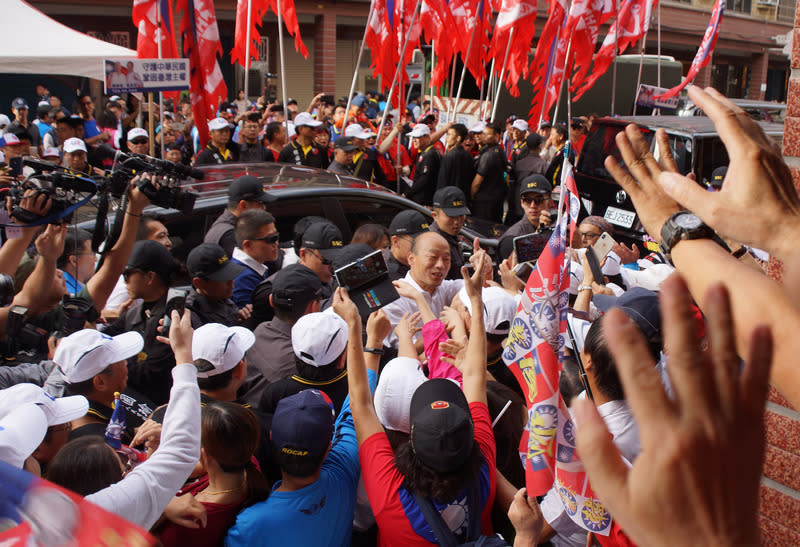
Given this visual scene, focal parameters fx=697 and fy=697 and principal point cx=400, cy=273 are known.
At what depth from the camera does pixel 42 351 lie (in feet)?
11.4

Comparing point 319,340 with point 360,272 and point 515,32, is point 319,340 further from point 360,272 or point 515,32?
point 515,32

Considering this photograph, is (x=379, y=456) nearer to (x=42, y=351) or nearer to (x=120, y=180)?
(x=42, y=351)

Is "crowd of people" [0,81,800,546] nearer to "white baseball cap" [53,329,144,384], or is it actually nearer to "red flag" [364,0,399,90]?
"white baseball cap" [53,329,144,384]

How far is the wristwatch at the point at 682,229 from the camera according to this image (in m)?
1.40

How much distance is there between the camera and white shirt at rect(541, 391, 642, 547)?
2.32m

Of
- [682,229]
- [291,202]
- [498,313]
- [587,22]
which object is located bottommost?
[498,313]

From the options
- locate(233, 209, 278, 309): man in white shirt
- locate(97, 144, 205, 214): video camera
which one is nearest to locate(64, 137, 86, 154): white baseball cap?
locate(233, 209, 278, 309): man in white shirt

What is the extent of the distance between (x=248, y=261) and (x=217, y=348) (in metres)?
1.90

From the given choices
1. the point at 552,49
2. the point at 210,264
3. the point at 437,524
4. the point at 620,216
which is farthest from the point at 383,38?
the point at 437,524

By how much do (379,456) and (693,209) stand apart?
1.46m

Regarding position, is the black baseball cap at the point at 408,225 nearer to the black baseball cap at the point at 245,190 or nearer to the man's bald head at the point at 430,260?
the man's bald head at the point at 430,260

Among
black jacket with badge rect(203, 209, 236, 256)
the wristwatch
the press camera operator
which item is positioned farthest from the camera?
black jacket with badge rect(203, 209, 236, 256)

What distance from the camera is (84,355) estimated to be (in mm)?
2906

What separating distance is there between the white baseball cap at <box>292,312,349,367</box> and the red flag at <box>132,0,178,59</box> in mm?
4583
